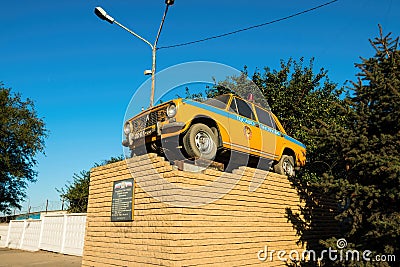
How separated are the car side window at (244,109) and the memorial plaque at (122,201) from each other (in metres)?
3.42

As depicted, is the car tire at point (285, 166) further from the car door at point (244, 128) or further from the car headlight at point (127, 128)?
the car headlight at point (127, 128)

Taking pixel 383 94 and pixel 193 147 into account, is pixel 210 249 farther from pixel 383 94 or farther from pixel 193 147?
pixel 383 94

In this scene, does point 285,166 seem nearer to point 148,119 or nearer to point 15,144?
point 148,119

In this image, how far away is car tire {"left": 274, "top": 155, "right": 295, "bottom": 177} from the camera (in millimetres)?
9695

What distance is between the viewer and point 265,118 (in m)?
9.83

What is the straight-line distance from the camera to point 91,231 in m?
7.72

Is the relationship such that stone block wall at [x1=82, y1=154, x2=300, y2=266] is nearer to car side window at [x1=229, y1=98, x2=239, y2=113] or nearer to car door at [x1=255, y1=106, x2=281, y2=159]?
car door at [x1=255, y1=106, x2=281, y2=159]

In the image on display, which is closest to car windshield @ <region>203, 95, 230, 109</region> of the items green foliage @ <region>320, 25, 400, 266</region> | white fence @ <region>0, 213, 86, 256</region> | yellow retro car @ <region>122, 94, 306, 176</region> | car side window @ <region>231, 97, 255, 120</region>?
yellow retro car @ <region>122, 94, 306, 176</region>

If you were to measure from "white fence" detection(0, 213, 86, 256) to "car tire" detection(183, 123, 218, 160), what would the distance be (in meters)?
7.02

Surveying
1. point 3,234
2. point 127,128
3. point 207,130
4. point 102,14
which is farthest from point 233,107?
point 3,234

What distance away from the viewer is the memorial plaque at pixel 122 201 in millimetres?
6805

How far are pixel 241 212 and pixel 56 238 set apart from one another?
978 cm

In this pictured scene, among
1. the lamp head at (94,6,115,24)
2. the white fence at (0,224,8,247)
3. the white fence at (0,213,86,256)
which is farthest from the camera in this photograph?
the white fence at (0,224,8,247)

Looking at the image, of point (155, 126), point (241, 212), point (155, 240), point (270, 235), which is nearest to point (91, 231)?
point (155, 240)
